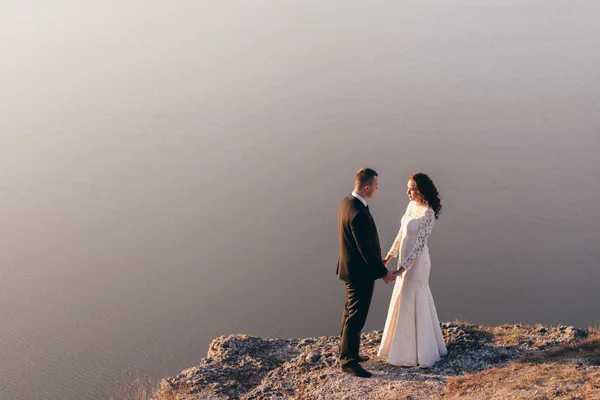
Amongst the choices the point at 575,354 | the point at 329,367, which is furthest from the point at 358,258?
the point at 575,354

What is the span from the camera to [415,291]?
8.15 m

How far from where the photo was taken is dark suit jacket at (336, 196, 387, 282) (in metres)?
7.55

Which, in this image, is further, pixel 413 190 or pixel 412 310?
pixel 412 310

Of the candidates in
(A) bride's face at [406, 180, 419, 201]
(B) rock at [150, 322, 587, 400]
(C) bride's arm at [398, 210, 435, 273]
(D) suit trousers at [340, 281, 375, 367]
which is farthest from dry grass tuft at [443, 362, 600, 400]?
(A) bride's face at [406, 180, 419, 201]

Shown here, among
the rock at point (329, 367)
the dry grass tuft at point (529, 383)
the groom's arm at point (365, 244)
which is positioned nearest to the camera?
the dry grass tuft at point (529, 383)

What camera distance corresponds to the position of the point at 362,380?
7926 millimetres

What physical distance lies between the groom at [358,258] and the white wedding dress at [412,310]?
13.8 inches

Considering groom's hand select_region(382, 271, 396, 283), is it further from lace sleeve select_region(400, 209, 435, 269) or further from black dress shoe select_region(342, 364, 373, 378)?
black dress shoe select_region(342, 364, 373, 378)

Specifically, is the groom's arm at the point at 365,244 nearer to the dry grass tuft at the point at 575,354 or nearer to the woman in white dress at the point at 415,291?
the woman in white dress at the point at 415,291

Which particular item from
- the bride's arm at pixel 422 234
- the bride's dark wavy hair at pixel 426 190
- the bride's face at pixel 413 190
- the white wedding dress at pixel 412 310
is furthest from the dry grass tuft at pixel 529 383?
the bride's face at pixel 413 190

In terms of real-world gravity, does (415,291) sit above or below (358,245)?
below

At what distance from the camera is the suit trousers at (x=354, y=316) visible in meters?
7.84

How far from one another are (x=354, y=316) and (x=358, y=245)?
86cm

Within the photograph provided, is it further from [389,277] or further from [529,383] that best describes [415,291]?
[529,383]
